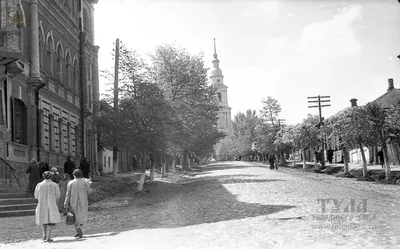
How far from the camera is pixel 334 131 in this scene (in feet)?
121

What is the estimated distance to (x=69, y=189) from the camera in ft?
36.9

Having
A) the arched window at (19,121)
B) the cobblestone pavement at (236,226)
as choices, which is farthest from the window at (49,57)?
the cobblestone pavement at (236,226)

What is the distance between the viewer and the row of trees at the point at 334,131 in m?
32.5

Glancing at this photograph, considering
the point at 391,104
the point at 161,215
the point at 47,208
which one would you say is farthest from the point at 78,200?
the point at 391,104

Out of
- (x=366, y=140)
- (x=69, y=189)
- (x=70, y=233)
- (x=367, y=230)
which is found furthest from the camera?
(x=366, y=140)

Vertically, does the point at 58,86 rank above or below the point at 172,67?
below

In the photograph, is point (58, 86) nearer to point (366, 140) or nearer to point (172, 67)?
point (172, 67)

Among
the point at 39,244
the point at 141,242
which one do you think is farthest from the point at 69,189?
the point at 141,242

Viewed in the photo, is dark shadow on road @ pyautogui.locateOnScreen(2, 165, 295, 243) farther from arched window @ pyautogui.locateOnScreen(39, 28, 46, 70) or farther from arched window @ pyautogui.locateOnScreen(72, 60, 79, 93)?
arched window @ pyautogui.locateOnScreen(72, 60, 79, 93)

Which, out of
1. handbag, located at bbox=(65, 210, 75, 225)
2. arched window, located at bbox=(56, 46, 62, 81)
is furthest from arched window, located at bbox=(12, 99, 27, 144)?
handbag, located at bbox=(65, 210, 75, 225)

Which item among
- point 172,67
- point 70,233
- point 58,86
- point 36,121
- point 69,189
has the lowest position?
point 70,233

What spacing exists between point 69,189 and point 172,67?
2824 cm

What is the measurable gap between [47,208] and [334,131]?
28.8 m

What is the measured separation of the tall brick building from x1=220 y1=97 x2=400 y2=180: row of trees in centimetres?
1760
